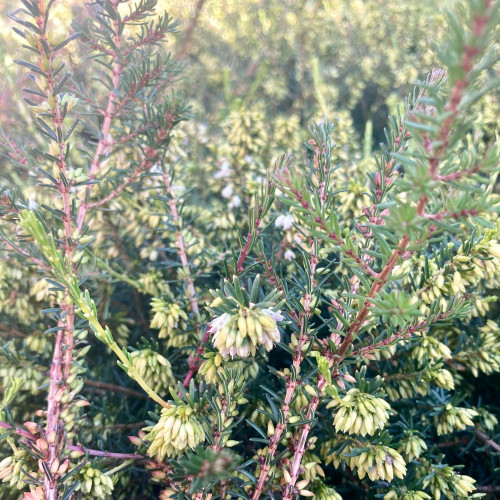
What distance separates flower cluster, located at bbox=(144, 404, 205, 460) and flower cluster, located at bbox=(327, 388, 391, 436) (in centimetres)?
21

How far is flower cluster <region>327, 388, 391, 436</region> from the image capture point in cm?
60

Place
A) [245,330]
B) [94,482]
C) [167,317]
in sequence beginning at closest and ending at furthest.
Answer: [245,330]
[94,482]
[167,317]

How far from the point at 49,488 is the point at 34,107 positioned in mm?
603

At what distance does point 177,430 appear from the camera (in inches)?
23.3

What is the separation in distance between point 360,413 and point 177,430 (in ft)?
0.88

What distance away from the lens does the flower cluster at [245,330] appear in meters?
0.56

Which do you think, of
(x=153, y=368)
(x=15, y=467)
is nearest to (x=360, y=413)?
(x=153, y=368)

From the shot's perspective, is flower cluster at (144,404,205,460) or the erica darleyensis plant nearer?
the erica darleyensis plant

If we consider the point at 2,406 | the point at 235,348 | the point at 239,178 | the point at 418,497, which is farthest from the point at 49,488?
the point at 239,178

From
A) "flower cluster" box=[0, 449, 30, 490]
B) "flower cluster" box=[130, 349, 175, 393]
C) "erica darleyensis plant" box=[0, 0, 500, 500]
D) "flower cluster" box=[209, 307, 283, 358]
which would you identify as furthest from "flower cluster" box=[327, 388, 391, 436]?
"flower cluster" box=[0, 449, 30, 490]

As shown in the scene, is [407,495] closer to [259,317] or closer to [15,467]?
[259,317]

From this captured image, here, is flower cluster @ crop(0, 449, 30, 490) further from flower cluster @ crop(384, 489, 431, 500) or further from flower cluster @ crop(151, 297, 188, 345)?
flower cluster @ crop(384, 489, 431, 500)

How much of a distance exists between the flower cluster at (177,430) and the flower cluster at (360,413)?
21 centimetres

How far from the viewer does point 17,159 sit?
2.87 ft
